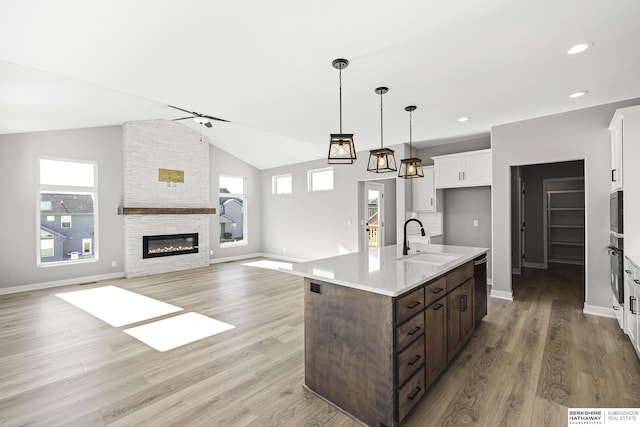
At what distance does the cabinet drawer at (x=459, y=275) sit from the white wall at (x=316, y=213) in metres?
2.80

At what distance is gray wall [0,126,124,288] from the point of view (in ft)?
16.7

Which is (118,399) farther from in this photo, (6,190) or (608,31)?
(6,190)

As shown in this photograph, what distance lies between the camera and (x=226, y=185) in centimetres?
848

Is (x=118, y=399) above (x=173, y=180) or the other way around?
the other way around

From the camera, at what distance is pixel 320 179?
7723 mm

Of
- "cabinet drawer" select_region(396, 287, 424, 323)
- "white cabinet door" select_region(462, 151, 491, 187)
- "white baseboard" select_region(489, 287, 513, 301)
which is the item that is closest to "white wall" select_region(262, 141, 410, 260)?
"white cabinet door" select_region(462, 151, 491, 187)

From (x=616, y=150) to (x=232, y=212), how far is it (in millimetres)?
7969

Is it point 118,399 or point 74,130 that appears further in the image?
point 74,130

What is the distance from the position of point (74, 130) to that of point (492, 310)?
7.87 m

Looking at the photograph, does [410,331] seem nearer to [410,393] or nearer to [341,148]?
[410,393]

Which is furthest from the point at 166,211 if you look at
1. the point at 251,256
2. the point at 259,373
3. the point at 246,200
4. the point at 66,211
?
the point at 259,373

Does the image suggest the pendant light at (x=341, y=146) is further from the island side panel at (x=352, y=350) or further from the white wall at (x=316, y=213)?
the white wall at (x=316, y=213)

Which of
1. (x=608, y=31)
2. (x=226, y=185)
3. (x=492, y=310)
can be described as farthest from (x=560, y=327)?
(x=226, y=185)

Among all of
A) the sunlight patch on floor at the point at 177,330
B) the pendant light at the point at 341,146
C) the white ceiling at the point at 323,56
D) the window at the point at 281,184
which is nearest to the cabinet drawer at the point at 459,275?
the pendant light at the point at 341,146
